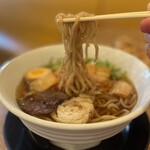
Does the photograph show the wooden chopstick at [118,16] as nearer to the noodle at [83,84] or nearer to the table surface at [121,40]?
the noodle at [83,84]

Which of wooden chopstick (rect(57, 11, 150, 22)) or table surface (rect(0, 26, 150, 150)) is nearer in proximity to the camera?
wooden chopstick (rect(57, 11, 150, 22))

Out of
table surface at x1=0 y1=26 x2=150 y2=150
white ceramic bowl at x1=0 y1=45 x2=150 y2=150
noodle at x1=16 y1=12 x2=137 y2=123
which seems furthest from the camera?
table surface at x1=0 y1=26 x2=150 y2=150

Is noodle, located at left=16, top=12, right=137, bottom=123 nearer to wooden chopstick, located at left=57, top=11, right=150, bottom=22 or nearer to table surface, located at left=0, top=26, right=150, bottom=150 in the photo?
wooden chopstick, located at left=57, top=11, right=150, bottom=22

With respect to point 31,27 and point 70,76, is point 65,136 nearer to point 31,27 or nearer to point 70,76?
point 70,76

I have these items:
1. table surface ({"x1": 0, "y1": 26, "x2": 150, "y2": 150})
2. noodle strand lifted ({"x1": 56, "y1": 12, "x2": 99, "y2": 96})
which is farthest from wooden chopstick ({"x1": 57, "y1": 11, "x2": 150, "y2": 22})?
table surface ({"x1": 0, "y1": 26, "x2": 150, "y2": 150})

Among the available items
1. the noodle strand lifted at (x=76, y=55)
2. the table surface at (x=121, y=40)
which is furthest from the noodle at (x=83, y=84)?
the table surface at (x=121, y=40)

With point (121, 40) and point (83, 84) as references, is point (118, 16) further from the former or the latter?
→ point (121, 40)

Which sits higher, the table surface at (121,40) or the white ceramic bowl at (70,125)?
the white ceramic bowl at (70,125)

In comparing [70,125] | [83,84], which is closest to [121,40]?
[83,84]
